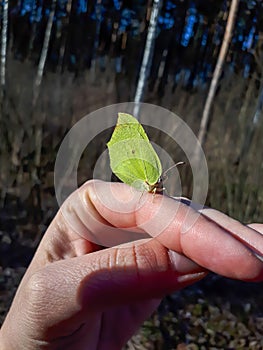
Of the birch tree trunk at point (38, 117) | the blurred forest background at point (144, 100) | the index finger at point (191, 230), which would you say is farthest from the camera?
the birch tree trunk at point (38, 117)

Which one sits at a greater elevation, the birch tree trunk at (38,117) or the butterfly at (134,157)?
the butterfly at (134,157)

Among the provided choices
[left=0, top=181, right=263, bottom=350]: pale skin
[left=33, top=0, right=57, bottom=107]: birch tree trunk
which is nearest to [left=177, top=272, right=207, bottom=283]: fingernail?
[left=0, top=181, right=263, bottom=350]: pale skin

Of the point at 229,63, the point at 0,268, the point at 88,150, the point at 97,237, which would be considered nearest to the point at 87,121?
the point at 88,150

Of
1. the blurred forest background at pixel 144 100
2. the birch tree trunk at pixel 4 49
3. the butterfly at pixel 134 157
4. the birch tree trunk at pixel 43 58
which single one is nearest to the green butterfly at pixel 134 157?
the butterfly at pixel 134 157

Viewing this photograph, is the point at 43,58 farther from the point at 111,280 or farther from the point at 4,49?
the point at 111,280

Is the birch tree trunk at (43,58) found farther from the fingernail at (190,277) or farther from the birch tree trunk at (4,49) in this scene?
the fingernail at (190,277)

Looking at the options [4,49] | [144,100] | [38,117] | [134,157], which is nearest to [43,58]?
[4,49]

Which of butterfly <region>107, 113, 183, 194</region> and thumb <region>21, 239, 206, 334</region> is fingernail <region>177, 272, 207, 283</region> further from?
butterfly <region>107, 113, 183, 194</region>
